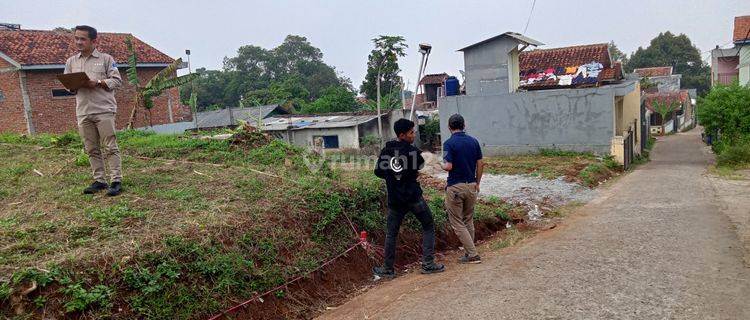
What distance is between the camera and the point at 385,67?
36.8 metres

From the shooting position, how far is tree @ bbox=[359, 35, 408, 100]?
1388 inches

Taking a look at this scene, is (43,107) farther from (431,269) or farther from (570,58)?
(570,58)

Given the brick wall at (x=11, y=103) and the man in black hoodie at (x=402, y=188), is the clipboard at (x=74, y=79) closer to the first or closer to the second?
the man in black hoodie at (x=402, y=188)


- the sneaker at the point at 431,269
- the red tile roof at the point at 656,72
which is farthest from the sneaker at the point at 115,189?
the red tile roof at the point at 656,72

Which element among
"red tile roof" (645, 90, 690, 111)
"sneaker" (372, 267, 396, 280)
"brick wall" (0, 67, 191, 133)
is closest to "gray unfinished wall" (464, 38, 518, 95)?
"brick wall" (0, 67, 191, 133)

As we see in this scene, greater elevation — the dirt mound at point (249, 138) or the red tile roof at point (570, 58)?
the red tile roof at point (570, 58)

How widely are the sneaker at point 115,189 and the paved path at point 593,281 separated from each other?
3103 millimetres

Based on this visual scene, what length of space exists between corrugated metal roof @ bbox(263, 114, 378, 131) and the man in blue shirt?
2130cm

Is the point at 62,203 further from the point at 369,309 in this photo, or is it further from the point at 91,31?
the point at 369,309

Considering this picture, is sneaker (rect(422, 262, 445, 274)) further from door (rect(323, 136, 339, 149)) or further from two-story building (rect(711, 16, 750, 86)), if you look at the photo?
two-story building (rect(711, 16, 750, 86))

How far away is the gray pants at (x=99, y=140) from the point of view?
244 inches

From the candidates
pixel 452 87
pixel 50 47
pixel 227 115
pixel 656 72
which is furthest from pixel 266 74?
pixel 656 72

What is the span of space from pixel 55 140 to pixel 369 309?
813cm

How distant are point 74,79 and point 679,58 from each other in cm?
7102
